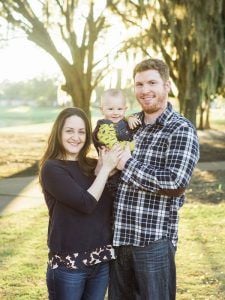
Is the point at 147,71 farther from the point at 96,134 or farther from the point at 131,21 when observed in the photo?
the point at 131,21

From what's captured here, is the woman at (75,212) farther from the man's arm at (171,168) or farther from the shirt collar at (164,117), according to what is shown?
the shirt collar at (164,117)

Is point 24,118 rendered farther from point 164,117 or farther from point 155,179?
point 155,179

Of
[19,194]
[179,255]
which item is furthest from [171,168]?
[19,194]

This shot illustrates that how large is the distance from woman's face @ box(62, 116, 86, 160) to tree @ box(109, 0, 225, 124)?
852 centimetres

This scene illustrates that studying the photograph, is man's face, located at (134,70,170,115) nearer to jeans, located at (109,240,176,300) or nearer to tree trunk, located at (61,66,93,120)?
jeans, located at (109,240,176,300)

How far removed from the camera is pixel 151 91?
2.40 m

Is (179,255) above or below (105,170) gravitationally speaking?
below

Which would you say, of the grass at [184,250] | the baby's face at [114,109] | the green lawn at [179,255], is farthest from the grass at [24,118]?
the baby's face at [114,109]

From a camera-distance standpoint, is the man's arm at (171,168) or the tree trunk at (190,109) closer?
the man's arm at (171,168)

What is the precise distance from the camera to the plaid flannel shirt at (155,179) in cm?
229

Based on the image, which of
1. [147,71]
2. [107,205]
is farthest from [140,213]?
[147,71]

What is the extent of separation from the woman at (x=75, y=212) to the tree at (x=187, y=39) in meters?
8.58

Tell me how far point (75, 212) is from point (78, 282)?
351 mm

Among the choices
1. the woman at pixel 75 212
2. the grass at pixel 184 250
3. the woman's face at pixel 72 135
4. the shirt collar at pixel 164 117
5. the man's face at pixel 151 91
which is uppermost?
the man's face at pixel 151 91
